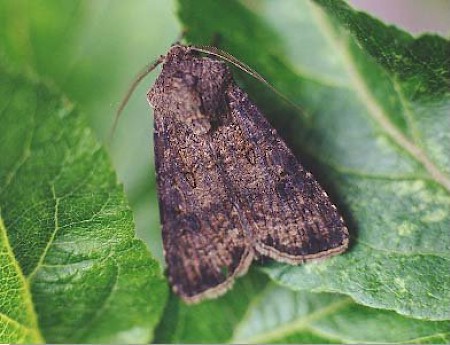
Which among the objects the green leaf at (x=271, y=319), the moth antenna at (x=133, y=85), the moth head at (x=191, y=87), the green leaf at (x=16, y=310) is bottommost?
the green leaf at (x=271, y=319)

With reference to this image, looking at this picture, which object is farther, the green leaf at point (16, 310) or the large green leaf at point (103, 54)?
the large green leaf at point (103, 54)

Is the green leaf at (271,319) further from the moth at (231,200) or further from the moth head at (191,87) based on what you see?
the moth head at (191,87)

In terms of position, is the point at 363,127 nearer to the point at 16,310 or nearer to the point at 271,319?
the point at 271,319

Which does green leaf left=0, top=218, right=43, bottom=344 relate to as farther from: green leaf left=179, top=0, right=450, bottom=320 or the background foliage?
green leaf left=179, top=0, right=450, bottom=320

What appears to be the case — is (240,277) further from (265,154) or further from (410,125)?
(410,125)

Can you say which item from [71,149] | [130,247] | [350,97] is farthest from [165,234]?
[350,97]

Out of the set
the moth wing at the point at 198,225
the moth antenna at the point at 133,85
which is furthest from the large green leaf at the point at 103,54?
the moth wing at the point at 198,225

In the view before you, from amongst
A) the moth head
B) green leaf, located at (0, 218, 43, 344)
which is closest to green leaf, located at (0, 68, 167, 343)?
green leaf, located at (0, 218, 43, 344)
